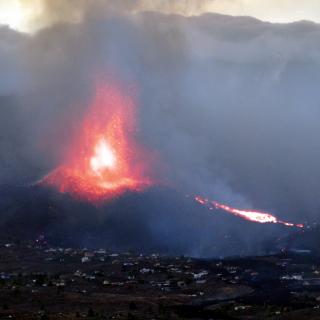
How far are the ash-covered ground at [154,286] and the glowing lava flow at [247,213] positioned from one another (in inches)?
1330

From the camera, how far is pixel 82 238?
14562cm

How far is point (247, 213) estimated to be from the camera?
517 ft

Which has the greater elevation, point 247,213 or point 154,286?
point 247,213

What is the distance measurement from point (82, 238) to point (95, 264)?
119ft

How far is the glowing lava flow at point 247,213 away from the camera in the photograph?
14988 centimetres

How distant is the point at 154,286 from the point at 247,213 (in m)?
74.5

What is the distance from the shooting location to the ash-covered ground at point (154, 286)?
2530 inches

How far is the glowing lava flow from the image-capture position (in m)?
150

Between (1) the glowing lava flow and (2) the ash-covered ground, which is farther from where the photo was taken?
(1) the glowing lava flow

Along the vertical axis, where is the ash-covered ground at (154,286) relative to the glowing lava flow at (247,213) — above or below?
below

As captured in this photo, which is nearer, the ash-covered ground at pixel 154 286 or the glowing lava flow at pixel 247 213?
the ash-covered ground at pixel 154 286

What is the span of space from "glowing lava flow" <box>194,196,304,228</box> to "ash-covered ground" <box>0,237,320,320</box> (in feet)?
111

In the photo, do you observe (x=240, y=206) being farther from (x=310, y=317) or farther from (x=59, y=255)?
(x=310, y=317)

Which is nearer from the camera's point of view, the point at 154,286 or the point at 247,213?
the point at 154,286
